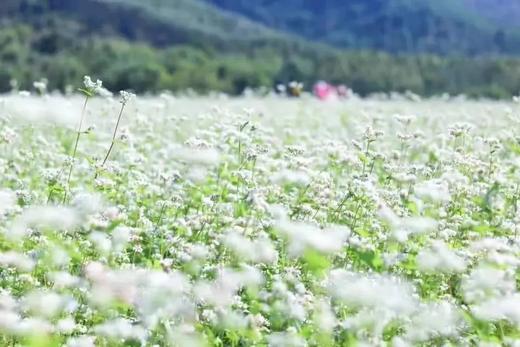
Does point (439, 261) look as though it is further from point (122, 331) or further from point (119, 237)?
point (119, 237)

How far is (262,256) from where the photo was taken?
5.76m

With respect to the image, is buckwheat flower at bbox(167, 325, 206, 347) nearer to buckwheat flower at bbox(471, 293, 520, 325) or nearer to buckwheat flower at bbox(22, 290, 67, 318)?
buckwheat flower at bbox(22, 290, 67, 318)

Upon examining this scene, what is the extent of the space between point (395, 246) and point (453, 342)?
820 mm

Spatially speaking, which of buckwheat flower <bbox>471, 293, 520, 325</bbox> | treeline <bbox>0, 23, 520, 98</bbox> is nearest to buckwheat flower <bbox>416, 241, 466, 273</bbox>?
Answer: buckwheat flower <bbox>471, 293, 520, 325</bbox>

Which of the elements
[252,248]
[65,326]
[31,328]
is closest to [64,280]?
[65,326]

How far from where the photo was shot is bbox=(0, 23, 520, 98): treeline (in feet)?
210

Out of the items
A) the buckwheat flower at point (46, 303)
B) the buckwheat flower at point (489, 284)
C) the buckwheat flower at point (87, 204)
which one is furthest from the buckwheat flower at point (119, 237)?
the buckwheat flower at point (489, 284)

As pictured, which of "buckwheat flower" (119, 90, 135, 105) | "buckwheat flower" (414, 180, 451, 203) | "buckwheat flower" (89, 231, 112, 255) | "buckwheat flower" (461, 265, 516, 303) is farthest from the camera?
"buckwheat flower" (119, 90, 135, 105)

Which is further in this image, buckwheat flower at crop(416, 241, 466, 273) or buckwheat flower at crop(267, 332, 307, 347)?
buckwheat flower at crop(416, 241, 466, 273)

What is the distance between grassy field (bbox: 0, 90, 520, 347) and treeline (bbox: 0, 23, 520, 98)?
50014 mm

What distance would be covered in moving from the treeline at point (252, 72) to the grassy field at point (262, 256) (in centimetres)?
5001

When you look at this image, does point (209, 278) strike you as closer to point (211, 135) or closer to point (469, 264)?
point (469, 264)

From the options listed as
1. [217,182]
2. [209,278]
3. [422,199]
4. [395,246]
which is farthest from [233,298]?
[217,182]

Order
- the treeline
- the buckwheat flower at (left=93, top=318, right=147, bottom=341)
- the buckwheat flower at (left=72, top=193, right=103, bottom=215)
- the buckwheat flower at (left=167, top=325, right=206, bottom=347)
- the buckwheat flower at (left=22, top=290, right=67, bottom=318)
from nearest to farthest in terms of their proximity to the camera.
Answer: the buckwheat flower at (left=167, top=325, right=206, bottom=347)
the buckwheat flower at (left=93, top=318, right=147, bottom=341)
the buckwheat flower at (left=22, top=290, right=67, bottom=318)
the buckwheat flower at (left=72, top=193, right=103, bottom=215)
the treeline
